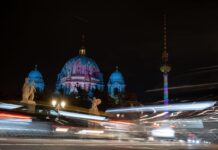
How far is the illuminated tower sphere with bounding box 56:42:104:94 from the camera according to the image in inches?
5005

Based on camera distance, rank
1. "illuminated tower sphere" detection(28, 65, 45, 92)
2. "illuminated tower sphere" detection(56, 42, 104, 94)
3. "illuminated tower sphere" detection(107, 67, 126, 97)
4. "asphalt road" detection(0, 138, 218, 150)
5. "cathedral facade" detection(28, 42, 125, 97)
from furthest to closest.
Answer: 1. "illuminated tower sphere" detection(107, 67, 126, 97)
2. "illuminated tower sphere" detection(56, 42, 104, 94)
3. "cathedral facade" detection(28, 42, 125, 97)
4. "illuminated tower sphere" detection(28, 65, 45, 92)
5. "asphalt road" detection(0, 138, 218, 150)

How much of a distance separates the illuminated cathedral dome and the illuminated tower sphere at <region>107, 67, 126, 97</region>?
342 cm

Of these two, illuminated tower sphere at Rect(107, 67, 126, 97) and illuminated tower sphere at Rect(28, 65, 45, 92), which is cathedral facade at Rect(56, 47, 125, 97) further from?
illuminated tower sphere at Rect(28, 65, 45, 92)

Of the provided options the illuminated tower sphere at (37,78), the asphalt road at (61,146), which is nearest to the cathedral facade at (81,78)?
the illuminated tower sphere at (37,78)

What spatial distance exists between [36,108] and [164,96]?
94443 mm

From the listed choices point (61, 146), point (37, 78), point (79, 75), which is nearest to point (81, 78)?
point (79, 75)

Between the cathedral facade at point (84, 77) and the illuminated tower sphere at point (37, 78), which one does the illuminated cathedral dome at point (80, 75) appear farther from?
the illuminated tower sphere at point (37, 78)

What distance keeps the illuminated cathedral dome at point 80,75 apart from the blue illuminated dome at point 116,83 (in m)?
3.44

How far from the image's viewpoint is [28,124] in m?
17.3

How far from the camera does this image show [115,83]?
133500 mm

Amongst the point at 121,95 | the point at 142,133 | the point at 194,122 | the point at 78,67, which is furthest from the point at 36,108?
the point at 78,67

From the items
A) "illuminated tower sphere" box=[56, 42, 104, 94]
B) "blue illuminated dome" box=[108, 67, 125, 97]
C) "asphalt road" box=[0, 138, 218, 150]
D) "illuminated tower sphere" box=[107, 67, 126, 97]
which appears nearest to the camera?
"asphalt road" box=[0, 138, 218, 150]

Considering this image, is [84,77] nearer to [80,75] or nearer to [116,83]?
[80,75]

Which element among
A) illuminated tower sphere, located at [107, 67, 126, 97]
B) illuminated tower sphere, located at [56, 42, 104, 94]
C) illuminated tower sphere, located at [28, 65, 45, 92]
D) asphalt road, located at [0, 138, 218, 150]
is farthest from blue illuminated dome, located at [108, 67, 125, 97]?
asphalt road, located at [0, 138, 218, 150]
